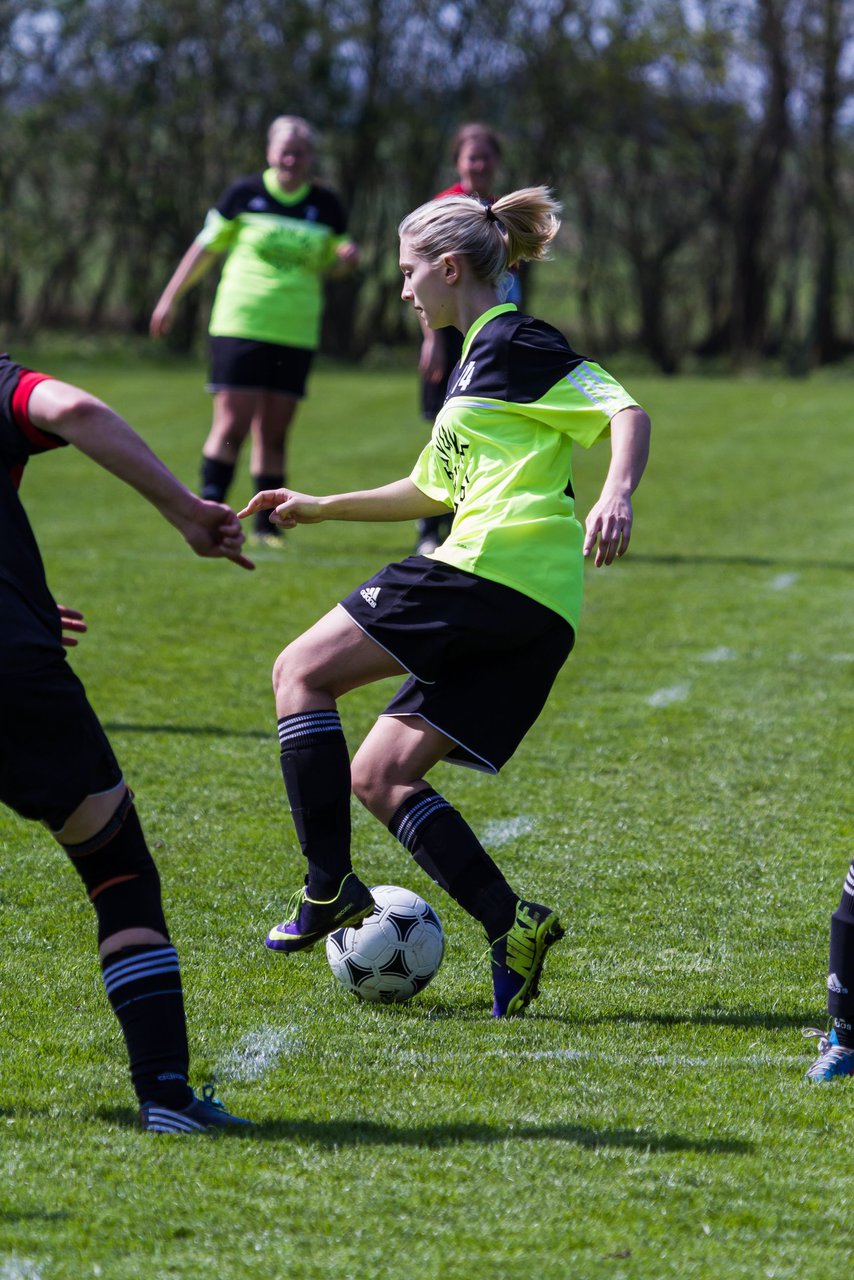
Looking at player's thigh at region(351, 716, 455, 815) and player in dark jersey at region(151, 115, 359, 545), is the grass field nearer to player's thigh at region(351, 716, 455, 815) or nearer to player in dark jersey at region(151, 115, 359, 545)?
player's thigh at region(351, 716, 455, 815)

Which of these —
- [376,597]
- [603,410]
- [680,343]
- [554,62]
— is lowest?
[680,343]

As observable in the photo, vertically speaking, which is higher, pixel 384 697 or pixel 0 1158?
pixel 0 1158

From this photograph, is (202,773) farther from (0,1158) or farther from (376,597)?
(0,1158)

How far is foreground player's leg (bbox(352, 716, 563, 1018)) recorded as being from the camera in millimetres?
3781

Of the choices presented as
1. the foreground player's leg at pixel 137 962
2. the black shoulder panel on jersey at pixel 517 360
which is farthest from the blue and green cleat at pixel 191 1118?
the black shoulder panel on jersey at pixel 517 360

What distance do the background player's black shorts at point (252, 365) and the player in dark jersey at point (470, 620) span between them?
6.23 metres

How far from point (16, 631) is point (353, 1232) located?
118 centimetres

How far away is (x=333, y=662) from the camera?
3.81 metres

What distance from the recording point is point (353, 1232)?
2.66m

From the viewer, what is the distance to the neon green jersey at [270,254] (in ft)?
33.2

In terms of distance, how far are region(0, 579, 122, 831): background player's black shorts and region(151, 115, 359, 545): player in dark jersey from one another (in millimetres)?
7134

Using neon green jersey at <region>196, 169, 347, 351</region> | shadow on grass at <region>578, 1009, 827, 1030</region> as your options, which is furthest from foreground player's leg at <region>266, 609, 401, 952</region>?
neon green jersey at <region>196, 169, 347, 351</region>

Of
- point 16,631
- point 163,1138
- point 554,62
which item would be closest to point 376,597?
point 16,631

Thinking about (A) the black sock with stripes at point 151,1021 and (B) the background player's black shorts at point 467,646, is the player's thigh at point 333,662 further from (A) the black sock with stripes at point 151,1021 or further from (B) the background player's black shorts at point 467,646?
(A) the black sock with stripes at point 151,1021
